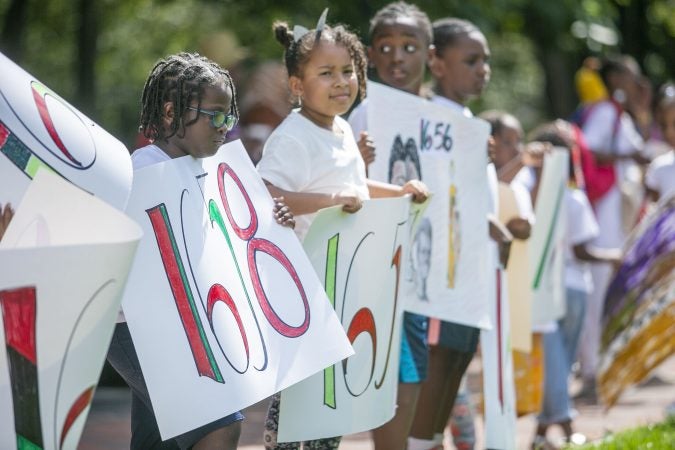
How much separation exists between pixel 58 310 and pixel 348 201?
5.42 ft

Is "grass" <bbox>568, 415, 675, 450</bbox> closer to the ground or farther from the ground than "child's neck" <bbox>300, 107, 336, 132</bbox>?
closer to the ground

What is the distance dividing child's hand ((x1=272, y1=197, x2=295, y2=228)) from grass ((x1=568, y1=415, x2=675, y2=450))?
2.43 metres

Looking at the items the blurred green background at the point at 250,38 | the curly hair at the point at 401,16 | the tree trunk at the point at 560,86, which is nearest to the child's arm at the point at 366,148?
the curly hair at the point at 401,16

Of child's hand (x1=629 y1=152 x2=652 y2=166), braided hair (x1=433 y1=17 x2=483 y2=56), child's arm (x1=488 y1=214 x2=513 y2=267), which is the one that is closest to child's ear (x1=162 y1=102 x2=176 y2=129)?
child's arm (x1=488 y1=214 x2=513 y2=267)

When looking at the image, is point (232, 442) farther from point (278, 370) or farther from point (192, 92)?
point (192, 92)

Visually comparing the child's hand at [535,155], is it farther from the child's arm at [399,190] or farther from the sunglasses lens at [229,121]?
the sunglasses lens at [229,121]

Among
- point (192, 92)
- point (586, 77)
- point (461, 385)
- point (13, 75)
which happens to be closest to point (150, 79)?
point (192, 92)

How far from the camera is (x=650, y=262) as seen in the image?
7.79 meters

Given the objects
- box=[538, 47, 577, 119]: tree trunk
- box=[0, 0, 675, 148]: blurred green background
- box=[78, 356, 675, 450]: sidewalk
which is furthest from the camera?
box=[538, 47, 577, 119]: tree trunk

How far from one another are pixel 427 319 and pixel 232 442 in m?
1.76

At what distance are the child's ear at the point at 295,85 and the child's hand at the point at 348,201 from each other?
478mm

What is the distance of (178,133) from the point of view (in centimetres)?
421

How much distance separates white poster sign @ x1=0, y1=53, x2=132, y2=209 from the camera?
11.9 ft

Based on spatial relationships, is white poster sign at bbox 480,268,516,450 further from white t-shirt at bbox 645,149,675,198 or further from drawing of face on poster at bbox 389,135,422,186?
white t-shirt at bbox 645,149,675,198
